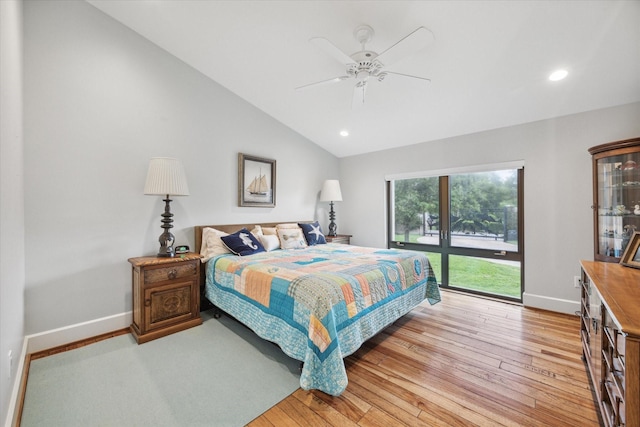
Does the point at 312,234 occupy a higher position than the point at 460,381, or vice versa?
the point at 312,234

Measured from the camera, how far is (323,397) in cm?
181

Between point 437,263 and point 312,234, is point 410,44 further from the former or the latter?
point 437,263

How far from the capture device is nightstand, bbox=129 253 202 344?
8.34ft

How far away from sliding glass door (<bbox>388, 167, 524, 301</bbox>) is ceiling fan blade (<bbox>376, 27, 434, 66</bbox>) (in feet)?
8.01

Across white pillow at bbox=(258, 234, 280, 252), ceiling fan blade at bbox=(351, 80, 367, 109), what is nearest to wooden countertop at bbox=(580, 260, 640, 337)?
ceiling fan blade at bbox=(351, 80, 367, 109)

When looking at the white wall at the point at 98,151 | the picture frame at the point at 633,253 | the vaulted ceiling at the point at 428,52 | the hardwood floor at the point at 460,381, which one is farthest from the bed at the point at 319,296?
the vaulted ceiling at the point at 428,52

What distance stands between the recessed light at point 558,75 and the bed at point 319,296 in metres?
2.21

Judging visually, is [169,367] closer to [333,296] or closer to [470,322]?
[333,296]

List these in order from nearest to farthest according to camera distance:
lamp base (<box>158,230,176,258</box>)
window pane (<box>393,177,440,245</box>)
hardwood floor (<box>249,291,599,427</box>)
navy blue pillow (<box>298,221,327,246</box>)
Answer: hardwood floor (<box>249,291,599,427</box>) < lamp base (<box>158,230,176,258</box>) < navy blue pillow (<box>298,221,327,246</box>) < window pane (<box>393,177,440,245</box>)

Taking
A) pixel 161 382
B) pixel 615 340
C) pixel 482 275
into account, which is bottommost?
pixel 161 382

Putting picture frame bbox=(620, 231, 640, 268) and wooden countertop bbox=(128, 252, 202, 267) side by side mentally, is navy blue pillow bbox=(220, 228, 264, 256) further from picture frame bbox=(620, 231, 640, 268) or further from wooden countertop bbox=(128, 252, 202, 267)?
picture frame bbox=(620, 231, 640, 268)

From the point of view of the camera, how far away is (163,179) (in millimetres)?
2707

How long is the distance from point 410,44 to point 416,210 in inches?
118

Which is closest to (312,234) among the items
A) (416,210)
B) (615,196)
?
(416,210)
